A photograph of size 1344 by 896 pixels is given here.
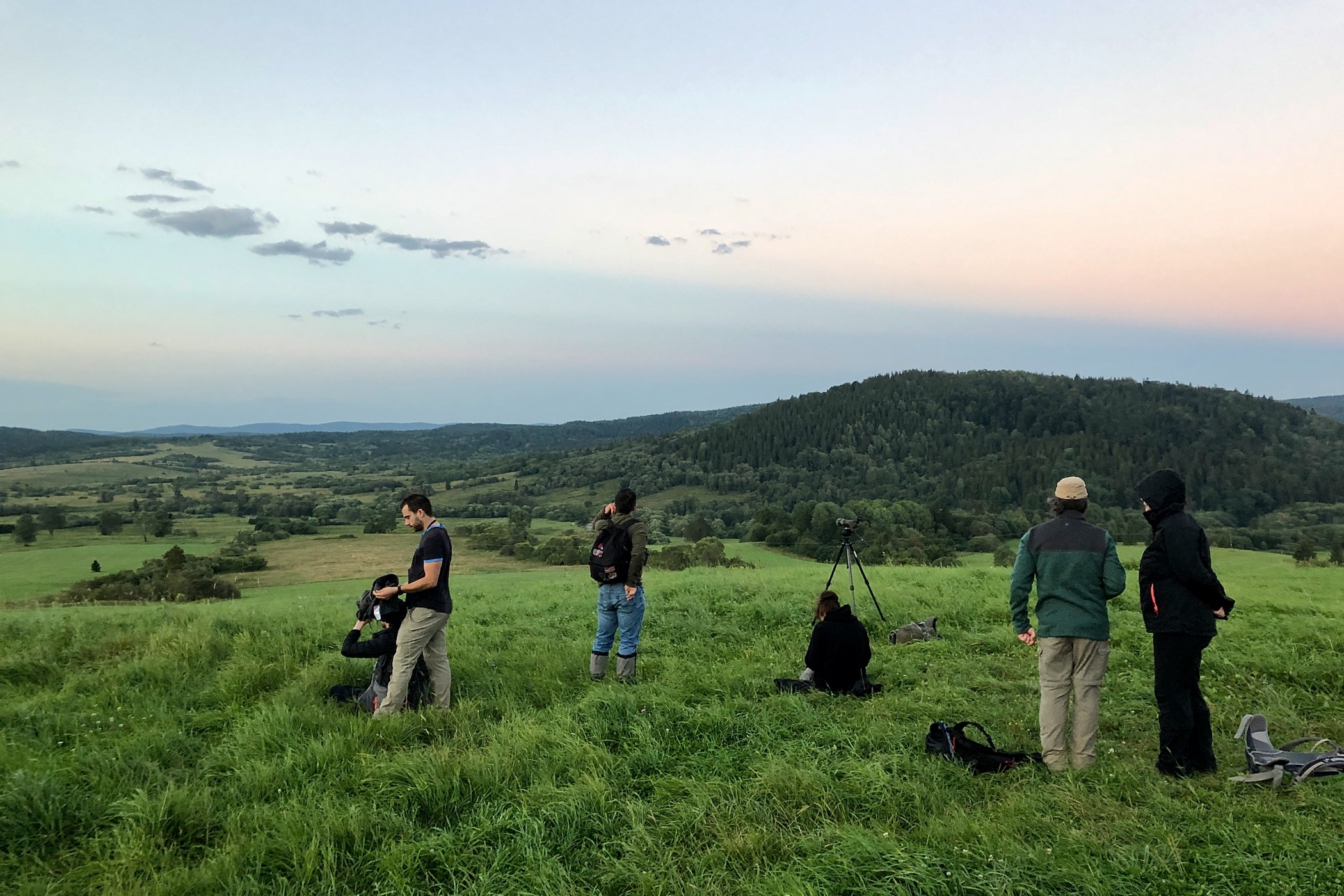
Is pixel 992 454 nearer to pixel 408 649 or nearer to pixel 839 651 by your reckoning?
pixel 839 651

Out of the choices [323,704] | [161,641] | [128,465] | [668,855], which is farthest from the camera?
[128,465]

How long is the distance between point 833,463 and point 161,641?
131m

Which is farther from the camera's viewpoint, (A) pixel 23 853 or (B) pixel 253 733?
(B) pixel 253 733

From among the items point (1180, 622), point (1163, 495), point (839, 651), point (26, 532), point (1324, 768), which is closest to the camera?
point (1324, 768)

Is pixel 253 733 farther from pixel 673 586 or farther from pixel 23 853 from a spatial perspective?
pixel 673 586

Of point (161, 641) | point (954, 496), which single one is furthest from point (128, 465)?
point (161, 641)

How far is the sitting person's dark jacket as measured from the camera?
25.1ft

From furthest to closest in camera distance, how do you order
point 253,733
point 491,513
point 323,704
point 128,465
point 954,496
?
point 128,465, point 954,496, point 491,513, point 323,704, point 253,733

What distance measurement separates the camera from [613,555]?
8086 millimetres

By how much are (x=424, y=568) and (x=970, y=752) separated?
5.40 metres

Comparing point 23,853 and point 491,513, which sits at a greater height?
point 23,853

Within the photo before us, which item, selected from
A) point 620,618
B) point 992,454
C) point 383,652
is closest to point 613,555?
point 620,618

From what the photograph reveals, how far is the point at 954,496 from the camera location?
377 ft

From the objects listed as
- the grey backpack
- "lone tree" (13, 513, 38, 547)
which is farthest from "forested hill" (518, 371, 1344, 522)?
the grey backpack
